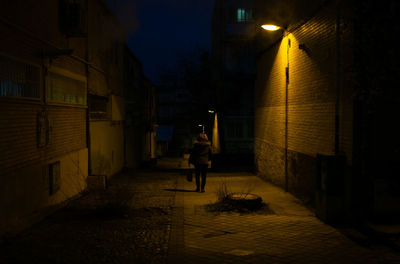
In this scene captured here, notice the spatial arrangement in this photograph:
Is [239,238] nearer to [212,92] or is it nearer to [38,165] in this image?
[38,165]

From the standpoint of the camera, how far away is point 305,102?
9.14 m

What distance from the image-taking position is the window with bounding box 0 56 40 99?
6117mm

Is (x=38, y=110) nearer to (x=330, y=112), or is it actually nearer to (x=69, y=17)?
(x=69, y=17)

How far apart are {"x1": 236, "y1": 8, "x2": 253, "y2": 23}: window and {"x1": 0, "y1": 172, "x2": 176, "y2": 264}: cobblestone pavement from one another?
2362cm

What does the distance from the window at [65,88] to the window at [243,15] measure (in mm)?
21864

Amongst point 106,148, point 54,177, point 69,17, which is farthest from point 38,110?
point 106,148

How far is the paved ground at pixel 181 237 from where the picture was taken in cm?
516

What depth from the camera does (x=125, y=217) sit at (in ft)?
24.0

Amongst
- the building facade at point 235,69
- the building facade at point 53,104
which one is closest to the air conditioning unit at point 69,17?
the building facade at point 53,104

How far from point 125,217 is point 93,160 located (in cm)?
447

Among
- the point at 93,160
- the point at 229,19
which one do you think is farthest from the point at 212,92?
the point at 93,160

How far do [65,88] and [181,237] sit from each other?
5200mm

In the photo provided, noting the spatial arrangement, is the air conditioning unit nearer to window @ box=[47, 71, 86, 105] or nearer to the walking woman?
window @ box=[47, 71, 86, 105]

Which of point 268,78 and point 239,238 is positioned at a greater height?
point 268,78
